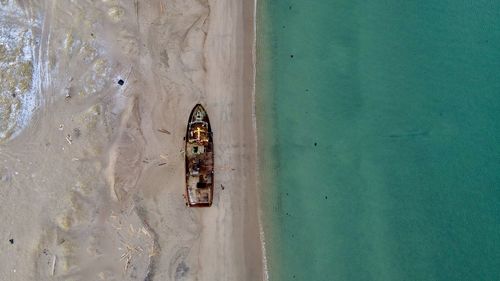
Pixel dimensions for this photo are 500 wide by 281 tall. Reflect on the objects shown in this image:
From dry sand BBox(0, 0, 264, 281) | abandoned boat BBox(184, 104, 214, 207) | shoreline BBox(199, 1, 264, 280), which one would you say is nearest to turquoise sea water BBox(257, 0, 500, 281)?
shoreline BBox(199, 1, 264, 280)

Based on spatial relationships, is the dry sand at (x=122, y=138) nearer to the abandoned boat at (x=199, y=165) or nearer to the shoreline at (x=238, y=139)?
the shoreline at (x=238, y=139)

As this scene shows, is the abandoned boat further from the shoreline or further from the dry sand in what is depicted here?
the shoreline

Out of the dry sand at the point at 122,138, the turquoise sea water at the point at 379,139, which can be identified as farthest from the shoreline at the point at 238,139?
the turquoise sea water at the point at 379,139

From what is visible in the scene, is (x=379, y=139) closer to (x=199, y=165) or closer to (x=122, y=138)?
(x=199, y=165)

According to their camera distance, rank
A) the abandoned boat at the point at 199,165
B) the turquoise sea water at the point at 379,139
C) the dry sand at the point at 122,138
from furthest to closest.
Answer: the turquoise sea water at the point at 379,139 → the abandoned boat at the point at 199,165 → the dry sand at the point at 122,138

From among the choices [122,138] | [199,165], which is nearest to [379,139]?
[199,165]

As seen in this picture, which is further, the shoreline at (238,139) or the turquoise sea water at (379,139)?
the turquoise sea water at (379,139)
